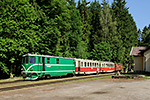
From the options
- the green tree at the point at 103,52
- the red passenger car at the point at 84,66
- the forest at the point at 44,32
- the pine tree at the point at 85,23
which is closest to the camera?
the forest at the point at 44,32

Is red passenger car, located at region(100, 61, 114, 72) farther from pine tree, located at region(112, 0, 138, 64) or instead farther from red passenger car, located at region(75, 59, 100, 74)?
pine tree, located at region(112, 0, 138, 64)

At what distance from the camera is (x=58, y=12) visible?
136 ft

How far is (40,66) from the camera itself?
87.3 ft

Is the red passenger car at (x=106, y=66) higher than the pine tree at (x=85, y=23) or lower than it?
lower

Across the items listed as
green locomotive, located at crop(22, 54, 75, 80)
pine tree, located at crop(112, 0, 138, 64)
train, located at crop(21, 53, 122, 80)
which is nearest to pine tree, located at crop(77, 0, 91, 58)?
pine tree, located at crop(112, 0, 138, 64)

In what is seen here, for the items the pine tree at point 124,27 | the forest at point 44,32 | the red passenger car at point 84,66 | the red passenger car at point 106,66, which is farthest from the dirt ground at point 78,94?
the pine tree at point 124,27

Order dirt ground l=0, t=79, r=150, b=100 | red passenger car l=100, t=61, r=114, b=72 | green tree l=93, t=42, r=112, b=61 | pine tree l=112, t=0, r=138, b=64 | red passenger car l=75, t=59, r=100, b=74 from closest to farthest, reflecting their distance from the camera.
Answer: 1. dirt ground l=0, t=79, r=150, b=100
2. red passenger car l=75, t=59, r=100, b=74
3. red passenger car l=100, t=61, r=114, b=72
4. green tree l=93, t=42, r=112, b=61
5. pine tree l=112, t=0, r=138, b=64

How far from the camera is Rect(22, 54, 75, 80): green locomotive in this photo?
25.8 m

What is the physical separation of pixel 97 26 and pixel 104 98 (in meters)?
66.6

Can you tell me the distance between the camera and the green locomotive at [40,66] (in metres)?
25.8

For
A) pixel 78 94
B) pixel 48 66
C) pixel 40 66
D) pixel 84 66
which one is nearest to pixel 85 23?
pixel 84 66

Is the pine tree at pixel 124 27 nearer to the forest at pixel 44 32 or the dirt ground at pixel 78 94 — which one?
the forest at pixel 44 32

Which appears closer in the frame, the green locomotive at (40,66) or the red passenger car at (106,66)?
the green locomotive at (40,66)

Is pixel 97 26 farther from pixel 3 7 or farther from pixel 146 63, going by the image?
pixel 3 7
